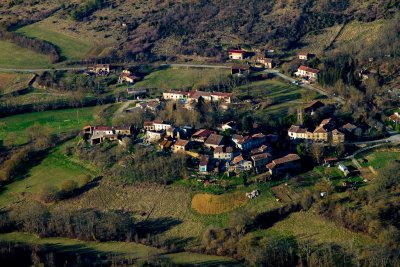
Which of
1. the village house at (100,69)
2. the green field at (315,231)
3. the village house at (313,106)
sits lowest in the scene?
the green field at (315,231)

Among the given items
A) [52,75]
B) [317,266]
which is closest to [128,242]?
[317,266]

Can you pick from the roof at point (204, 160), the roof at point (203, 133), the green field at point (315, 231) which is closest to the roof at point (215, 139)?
the roof at point (203, 133)

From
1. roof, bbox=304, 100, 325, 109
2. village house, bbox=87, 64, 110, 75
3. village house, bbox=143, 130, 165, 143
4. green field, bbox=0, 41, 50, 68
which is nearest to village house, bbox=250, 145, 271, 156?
village house, bbox=143, 130, 165, 143

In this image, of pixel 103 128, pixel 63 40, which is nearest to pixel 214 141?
pixel 103 128

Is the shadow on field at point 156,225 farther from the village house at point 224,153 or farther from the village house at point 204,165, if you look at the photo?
the village house at point 224,153

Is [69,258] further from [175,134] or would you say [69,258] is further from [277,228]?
[175,134]

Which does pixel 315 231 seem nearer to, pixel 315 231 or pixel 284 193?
pixel 315 231

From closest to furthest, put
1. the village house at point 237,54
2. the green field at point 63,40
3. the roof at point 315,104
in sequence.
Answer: the roof at point 315,104, the village house at point 237,54, the green field at point 63,40
